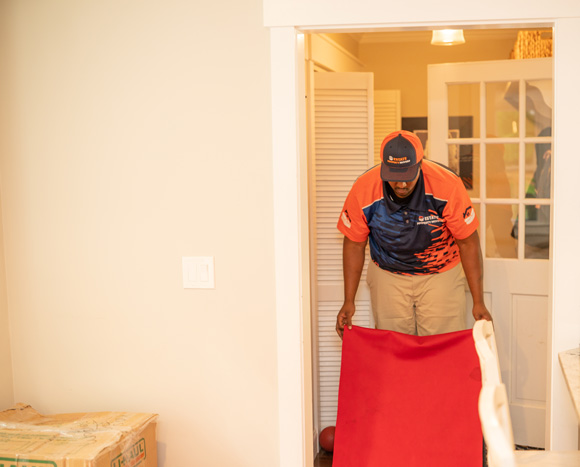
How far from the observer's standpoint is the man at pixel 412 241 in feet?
8.71

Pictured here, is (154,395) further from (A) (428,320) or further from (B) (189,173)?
(A) (428,320)

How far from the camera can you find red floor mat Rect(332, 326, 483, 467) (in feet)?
8.19

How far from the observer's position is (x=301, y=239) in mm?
2141

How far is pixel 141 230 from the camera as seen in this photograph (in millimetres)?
2213

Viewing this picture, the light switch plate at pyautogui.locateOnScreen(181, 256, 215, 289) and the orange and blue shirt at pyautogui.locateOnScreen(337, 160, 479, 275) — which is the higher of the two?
the orange and blue shirt at pyautogui.locateOnScreen(337, 160, 479, 275)

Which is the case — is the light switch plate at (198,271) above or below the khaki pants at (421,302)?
above

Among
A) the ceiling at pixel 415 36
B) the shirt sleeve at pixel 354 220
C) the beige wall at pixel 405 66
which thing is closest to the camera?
the shirt sleeve at pixel 354 220

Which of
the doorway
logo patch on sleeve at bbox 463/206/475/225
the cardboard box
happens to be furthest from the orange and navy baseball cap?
the doorway

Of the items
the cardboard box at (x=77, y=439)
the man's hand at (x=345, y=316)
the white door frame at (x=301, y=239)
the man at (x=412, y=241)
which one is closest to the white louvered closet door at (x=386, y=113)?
the man at (x=412, y=241)

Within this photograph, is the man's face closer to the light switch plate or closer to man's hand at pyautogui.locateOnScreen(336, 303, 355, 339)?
man's hand at pyautogui.locateOnScreen(336, 303, 355, 339)

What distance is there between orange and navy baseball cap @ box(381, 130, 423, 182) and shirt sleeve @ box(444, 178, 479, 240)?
0.75ft

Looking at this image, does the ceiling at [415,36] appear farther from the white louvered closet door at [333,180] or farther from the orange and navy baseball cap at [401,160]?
the orange and navy baseball cap at [401,160]

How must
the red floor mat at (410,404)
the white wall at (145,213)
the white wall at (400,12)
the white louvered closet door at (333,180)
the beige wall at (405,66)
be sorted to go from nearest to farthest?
the white wall at (400,12) → the white wall at (145,213) → the red floor mat at (410,404) → the white louvered closet door at (333,180) → the beige wall at (405,66)

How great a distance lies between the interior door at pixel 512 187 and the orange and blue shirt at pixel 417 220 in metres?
0.43
